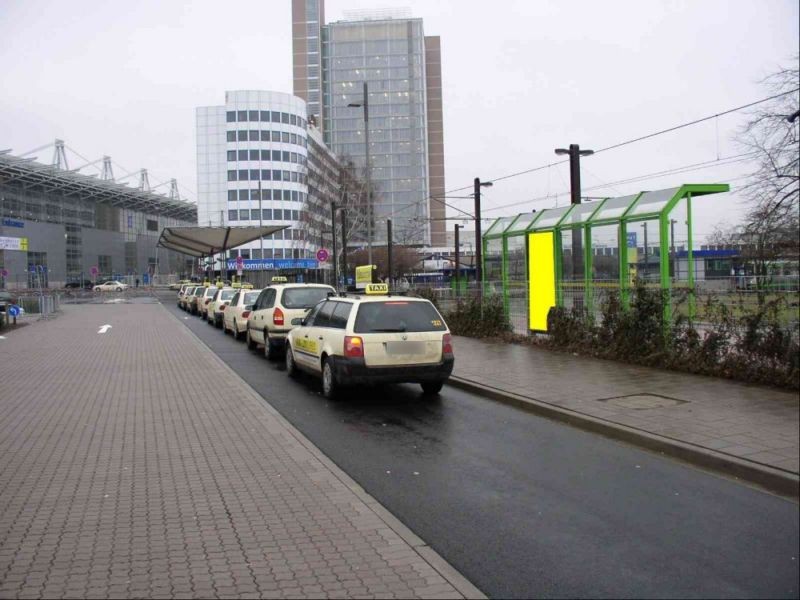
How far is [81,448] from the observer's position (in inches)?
283

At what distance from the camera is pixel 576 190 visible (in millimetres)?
18531

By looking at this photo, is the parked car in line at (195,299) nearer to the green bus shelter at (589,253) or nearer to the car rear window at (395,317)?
the green bus shelter at (589,253)

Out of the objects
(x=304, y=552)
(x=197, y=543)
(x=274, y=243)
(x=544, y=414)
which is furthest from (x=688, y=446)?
(x=274, y=243)

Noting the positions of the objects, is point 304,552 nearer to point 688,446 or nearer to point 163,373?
point 688,446

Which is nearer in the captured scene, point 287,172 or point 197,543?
point 197,543

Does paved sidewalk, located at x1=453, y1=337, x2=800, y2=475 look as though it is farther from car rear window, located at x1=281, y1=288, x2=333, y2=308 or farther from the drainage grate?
car rear window, located at x1=281, y1=288, x2=333, y2=308

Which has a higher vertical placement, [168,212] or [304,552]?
[168,212]

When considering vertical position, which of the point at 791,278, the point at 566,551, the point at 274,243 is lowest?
the point at 566,551

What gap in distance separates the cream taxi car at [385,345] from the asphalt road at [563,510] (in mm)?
1161

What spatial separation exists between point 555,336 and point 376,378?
18.8ft

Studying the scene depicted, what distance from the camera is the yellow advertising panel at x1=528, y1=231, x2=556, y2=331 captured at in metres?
15.1

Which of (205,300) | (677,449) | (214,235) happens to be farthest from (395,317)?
(214,235)

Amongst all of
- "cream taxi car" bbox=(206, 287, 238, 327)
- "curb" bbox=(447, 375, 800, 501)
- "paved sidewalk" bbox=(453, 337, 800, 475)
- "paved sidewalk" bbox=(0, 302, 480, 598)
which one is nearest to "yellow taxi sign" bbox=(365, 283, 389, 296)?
"paved sidewalk" bbox=(453, 337, 800, 475)

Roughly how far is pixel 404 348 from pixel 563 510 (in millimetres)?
4822
